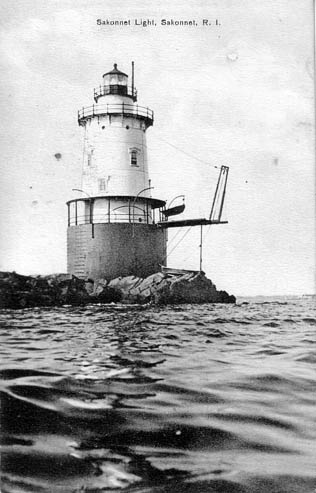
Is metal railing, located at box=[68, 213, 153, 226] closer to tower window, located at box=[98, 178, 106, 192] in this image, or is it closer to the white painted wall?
the white painted wall

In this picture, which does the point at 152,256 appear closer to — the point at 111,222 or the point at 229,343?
the point at 111,222

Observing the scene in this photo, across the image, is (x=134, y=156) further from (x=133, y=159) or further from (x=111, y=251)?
(x=111, y=251)

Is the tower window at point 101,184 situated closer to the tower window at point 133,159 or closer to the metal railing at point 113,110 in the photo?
the tower window at point 133,159

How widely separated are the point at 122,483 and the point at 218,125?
5.36 m

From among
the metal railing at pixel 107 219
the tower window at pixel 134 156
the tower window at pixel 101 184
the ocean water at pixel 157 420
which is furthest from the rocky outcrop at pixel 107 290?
the ocean water at pixel 157 420

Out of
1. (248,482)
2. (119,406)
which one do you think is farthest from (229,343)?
(248,482)

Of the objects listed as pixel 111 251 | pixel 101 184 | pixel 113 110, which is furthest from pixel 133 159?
pixel 111 251

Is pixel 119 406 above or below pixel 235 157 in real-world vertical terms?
below

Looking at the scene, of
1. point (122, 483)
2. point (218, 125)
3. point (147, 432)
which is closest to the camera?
point (122, 483)

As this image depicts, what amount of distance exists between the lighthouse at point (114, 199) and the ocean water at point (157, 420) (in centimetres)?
1280

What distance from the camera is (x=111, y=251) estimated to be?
17703 millimetres

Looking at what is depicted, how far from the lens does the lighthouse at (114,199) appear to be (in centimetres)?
1772

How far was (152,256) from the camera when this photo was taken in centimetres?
1827

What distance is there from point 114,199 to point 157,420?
15.8 m
